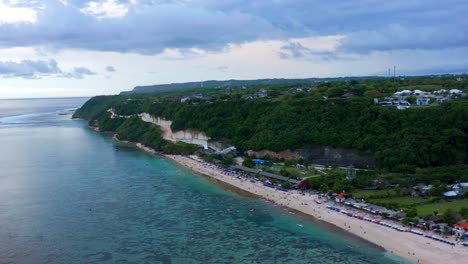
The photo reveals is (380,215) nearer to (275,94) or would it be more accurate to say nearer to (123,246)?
(123,246)

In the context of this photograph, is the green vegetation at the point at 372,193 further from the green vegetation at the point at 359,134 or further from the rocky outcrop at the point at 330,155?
the rocky outcrop at the point at 330,155

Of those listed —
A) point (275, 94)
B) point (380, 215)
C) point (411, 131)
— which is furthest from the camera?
point (275, 94)

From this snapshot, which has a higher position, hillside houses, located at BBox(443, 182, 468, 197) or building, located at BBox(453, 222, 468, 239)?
hillside houses, located at BBox(443, 182, 468, 197)

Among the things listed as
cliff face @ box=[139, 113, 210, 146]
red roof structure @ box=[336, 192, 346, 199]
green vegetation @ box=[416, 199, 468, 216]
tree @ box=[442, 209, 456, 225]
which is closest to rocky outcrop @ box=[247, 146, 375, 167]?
red roof structure @ box=[336, 192, 346, 199]

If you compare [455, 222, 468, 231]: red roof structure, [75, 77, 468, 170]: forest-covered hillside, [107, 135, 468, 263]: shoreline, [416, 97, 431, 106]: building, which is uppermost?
[416, 97, 431, 106]: building

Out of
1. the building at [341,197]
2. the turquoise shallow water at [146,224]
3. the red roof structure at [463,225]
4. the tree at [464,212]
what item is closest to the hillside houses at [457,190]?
the tree at [464,212]

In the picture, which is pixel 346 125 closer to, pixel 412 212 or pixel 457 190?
pixel 457 190

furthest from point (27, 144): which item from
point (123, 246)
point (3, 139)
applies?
point (123, 246)

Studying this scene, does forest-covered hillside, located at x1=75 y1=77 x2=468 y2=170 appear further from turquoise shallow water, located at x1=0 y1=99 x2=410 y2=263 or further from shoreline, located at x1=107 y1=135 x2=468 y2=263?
turquoise shallow water, located at x1=0 y1=99 x2=410 y2=263
